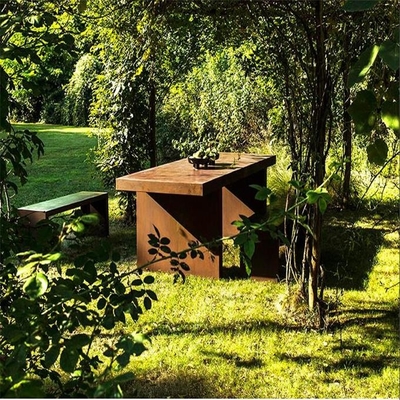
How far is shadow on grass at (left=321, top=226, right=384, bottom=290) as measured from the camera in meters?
4.44

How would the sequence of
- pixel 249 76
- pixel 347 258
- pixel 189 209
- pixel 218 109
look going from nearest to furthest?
pixel 189 209
pixel 347 258
pixel 249 76
pixel 218 109

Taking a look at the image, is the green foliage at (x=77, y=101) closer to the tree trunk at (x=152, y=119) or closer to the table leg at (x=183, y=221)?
the tree trunk at (x=152, y=119)

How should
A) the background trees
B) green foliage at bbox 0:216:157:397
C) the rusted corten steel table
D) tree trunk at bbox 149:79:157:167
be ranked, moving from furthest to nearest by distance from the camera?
1. tree trunk at bbox 149:79:157:167
2. the rusted corten steel table
3. the background trees
4. green foliage at bbox 0:216:157:397

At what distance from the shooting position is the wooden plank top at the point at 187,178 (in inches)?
165

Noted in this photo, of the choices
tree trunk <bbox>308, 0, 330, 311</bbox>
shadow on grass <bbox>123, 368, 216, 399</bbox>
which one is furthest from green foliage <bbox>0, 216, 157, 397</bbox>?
tree trunk <bbox>308, 0, 330, 311</bbox>

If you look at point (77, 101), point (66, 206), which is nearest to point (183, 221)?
point (66, 206)

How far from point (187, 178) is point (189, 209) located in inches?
14.9

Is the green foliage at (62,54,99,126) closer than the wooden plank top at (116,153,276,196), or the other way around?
the wooden plank top at (116,153,276,196)

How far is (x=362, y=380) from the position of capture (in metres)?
2.83

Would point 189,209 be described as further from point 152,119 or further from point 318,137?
point 152,119

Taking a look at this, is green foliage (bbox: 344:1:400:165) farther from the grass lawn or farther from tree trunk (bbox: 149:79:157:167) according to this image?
tree trunk (bbox: 149:79:157:167)

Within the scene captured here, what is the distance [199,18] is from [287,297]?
7.30 ft

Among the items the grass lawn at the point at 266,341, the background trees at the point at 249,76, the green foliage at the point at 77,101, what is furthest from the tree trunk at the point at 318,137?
the green foliage at the point at 77,101

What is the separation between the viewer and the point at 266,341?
333 cm
